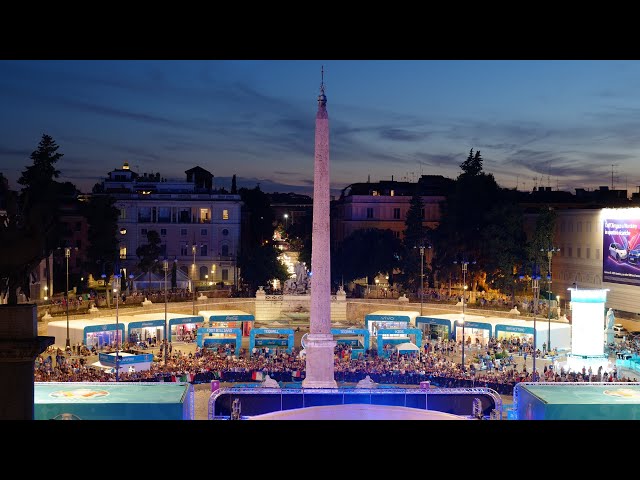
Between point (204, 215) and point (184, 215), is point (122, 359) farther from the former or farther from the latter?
point (204, 215)

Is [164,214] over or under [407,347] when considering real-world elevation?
over

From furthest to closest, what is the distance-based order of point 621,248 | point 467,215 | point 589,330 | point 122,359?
point 467,215, point 621,248, point 589,330, point 122,359

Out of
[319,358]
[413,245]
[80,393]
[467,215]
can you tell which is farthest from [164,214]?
[80,393]

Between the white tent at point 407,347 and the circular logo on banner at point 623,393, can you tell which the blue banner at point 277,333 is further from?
the circular logo on banner at point 623,393

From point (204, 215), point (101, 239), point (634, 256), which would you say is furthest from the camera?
point (204, 215)

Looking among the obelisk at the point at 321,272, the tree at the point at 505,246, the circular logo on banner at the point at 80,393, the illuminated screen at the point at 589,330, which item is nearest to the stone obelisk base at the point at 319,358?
the obelisk at the point at 321,272

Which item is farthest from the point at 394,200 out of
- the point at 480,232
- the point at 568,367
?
the point at 568,367
